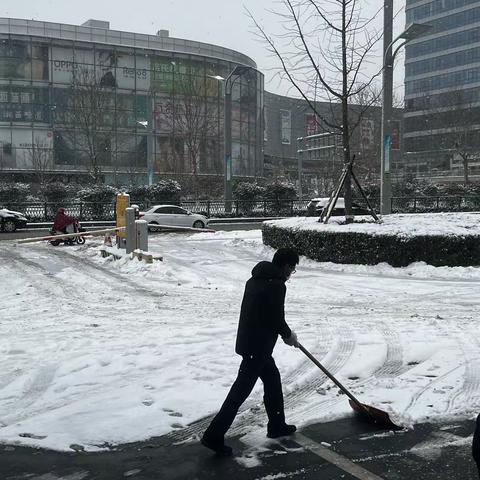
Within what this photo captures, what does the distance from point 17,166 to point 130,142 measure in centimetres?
1044

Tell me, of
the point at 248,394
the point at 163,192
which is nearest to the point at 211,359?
the point at 248,394

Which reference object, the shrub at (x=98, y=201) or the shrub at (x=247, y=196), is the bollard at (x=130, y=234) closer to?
the shrub at (x=98, y=201)

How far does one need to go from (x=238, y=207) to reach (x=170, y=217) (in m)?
9.01

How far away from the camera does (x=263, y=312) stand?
4105 mm

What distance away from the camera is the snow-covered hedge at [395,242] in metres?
12.8

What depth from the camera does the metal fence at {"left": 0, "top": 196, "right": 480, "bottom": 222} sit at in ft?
107

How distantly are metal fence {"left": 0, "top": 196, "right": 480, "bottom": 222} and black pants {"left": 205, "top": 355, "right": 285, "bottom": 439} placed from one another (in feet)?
98.2

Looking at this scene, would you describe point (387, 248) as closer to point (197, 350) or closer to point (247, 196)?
point (197, 350)

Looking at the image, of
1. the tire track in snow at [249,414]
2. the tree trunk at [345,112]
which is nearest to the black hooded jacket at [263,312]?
the tire track in snow at [249,414]

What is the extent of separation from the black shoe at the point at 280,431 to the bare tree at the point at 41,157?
134ft

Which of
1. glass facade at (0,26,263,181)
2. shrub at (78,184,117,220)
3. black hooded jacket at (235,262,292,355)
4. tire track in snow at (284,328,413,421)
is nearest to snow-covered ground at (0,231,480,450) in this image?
tire track in snow at (284,328,413,421)

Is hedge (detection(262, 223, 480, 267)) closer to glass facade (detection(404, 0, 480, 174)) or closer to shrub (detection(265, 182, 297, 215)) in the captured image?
shrub (detection(265, 182, 297, 215))

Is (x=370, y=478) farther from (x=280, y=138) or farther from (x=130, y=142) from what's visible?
(x=280, y=138)

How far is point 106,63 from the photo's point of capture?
5578cm
